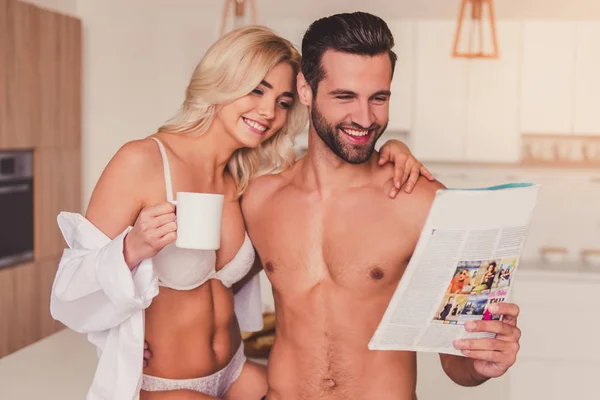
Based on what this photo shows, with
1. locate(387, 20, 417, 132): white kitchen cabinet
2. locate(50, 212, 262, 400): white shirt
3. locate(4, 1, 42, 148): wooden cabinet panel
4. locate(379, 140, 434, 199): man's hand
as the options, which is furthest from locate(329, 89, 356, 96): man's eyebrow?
locate(4, 1, 42, 148): wooden cabinet panel

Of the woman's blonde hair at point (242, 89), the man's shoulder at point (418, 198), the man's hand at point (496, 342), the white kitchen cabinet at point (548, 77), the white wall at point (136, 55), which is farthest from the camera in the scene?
the white wall at point (136, 55)

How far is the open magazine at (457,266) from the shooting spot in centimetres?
146

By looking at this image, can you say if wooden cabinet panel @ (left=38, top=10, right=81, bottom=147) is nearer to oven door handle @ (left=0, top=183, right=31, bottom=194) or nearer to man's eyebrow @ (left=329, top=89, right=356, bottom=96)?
oven door handle @ (left=0, top=183, right=31, bottom=194)

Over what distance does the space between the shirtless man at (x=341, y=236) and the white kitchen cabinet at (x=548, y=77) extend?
288 centimetres

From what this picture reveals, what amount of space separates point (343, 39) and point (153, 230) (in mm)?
600

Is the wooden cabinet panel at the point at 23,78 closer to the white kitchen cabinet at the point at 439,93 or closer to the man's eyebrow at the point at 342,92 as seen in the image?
the white kitchen cabinet at the point at 439,93

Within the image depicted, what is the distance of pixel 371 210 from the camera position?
1911 mm

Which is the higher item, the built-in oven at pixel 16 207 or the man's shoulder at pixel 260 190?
the man's shoulder at pixel 260 190

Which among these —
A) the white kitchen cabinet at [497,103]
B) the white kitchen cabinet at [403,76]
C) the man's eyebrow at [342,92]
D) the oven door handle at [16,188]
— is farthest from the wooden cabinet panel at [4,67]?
the man's eyebrow at [342,92]

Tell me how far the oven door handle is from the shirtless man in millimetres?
2904

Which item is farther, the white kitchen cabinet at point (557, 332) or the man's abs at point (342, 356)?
the white kitchen cabinet at point (557, 332)

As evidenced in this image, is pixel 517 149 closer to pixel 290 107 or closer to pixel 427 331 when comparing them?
pixel 290 107

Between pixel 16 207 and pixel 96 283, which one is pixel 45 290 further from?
pixel 96 283

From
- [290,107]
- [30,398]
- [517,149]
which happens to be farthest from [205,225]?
[517,149]
